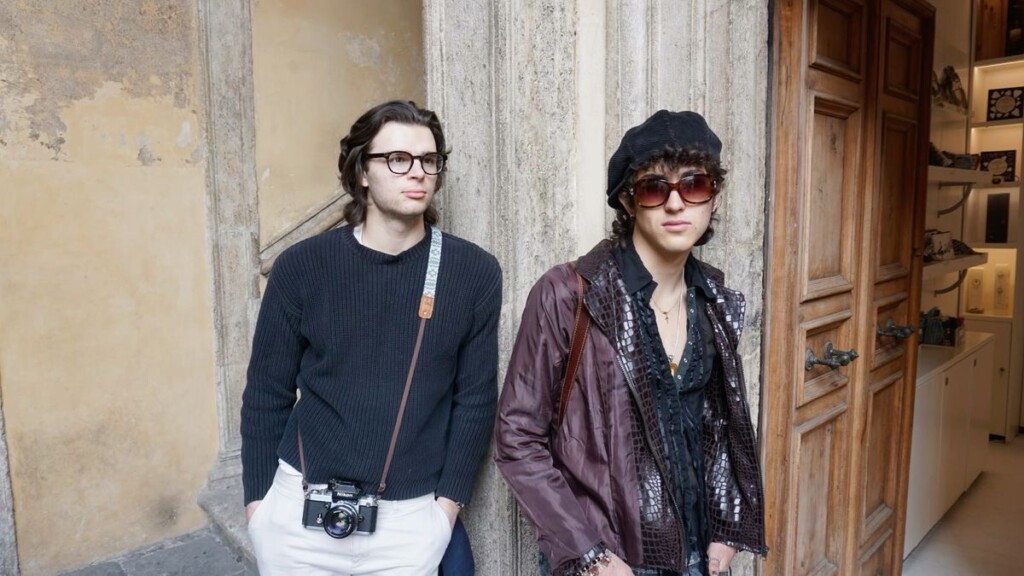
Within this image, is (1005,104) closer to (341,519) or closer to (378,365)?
(378,365)

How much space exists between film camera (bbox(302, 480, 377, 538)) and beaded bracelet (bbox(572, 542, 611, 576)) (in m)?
0.54

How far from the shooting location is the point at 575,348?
4.82 ft

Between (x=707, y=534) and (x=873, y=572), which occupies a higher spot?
(x=707, y=534)

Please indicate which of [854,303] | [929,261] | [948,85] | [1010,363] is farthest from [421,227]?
[1010,363]

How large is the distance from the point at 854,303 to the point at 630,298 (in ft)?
4.49

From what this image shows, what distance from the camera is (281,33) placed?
148 inches

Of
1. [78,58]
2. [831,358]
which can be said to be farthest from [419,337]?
[78,58]

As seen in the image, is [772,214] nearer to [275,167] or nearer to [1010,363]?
[275,167]

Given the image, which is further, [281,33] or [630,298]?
[281,33]

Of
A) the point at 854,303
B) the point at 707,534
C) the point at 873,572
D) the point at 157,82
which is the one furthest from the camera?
the point at 157,82

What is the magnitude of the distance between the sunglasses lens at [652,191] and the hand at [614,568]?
0.70m

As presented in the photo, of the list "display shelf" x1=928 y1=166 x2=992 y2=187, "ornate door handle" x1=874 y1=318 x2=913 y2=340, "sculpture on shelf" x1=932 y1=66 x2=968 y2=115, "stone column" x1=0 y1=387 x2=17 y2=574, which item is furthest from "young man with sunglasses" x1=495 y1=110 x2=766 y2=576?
"sculpture on shelf" x1=932 y1=66 x2=968 y2=115

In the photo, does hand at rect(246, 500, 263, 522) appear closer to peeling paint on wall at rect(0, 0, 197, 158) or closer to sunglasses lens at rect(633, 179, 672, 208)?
sunglasses lens at rect(633, 179, 672, 208)

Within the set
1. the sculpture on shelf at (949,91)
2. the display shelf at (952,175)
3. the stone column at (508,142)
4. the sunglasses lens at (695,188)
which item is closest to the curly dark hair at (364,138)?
the stone column at (508,142)
